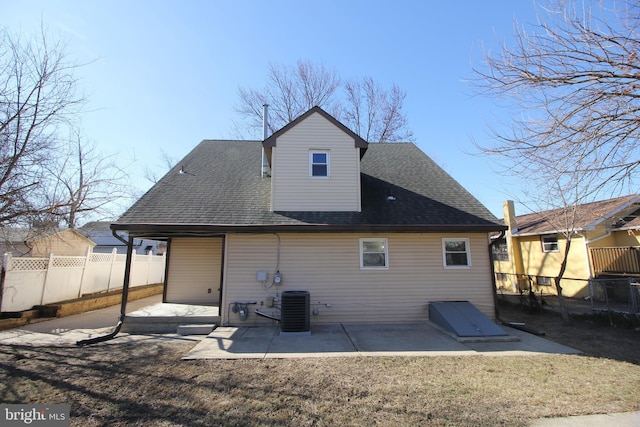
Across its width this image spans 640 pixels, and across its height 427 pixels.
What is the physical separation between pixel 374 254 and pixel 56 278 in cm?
1076

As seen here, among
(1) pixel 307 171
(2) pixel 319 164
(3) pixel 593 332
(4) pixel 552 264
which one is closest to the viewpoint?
(3) pixel 593 332

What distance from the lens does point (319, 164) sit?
30.8 feet

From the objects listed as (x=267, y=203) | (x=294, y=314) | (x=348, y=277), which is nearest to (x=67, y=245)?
(x=267, y=203)

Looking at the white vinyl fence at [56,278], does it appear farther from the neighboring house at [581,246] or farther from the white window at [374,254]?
the neighboring house at [581,246]

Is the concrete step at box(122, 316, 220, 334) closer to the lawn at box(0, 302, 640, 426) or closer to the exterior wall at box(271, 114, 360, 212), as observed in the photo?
the lawn at box(0, 302, 640, 426)

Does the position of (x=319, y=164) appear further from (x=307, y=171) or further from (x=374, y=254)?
(x=374, y=254)

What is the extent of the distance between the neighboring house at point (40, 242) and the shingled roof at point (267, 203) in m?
3.62

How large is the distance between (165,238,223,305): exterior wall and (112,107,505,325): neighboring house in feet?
6.66

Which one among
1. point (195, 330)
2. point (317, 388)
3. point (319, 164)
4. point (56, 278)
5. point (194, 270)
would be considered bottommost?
point (317, 388)

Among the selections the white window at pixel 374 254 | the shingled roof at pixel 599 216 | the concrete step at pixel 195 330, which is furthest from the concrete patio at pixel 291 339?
the shingled roof at pixel 599 216

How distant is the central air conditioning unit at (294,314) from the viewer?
24.3ft

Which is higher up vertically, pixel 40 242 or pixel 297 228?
pixel 40 242

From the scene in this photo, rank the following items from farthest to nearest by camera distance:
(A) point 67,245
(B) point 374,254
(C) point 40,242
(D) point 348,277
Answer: (A) point 67,245
(C) point 40,242
(B) point 374,254
(D) point 348,277

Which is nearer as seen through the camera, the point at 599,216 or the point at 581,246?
the point at 599,216
